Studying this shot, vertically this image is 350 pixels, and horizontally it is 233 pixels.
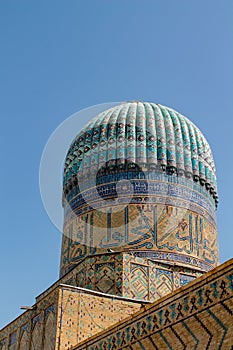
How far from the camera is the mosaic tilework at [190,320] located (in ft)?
15.7

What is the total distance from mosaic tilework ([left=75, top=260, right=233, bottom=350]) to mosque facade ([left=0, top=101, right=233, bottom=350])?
2.92 feet

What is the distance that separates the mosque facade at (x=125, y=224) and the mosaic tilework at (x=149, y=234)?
0.06ft

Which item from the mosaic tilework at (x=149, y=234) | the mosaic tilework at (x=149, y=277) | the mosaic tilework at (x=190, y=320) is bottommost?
the mosaic tilework at (x=190, y=320)

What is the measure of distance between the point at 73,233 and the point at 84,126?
2414mm

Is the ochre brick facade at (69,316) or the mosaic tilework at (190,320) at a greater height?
the ochre brick facade at (69,316)

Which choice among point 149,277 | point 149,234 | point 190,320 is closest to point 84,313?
point 149,277

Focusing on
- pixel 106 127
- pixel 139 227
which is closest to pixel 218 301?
pixel 139 227

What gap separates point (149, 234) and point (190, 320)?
4618mm

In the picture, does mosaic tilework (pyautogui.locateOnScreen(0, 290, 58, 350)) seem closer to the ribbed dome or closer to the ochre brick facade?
the ochre brick facade

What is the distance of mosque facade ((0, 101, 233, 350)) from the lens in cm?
814

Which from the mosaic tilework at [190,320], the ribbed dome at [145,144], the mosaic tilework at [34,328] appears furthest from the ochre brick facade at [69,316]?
the ribbed dome at [145,144]

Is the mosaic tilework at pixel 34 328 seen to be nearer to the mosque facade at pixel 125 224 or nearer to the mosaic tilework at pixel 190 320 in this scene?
the mosque facade at pixel 125 224

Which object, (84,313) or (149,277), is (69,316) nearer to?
(84,313)

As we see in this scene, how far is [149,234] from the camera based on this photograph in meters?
9.79
